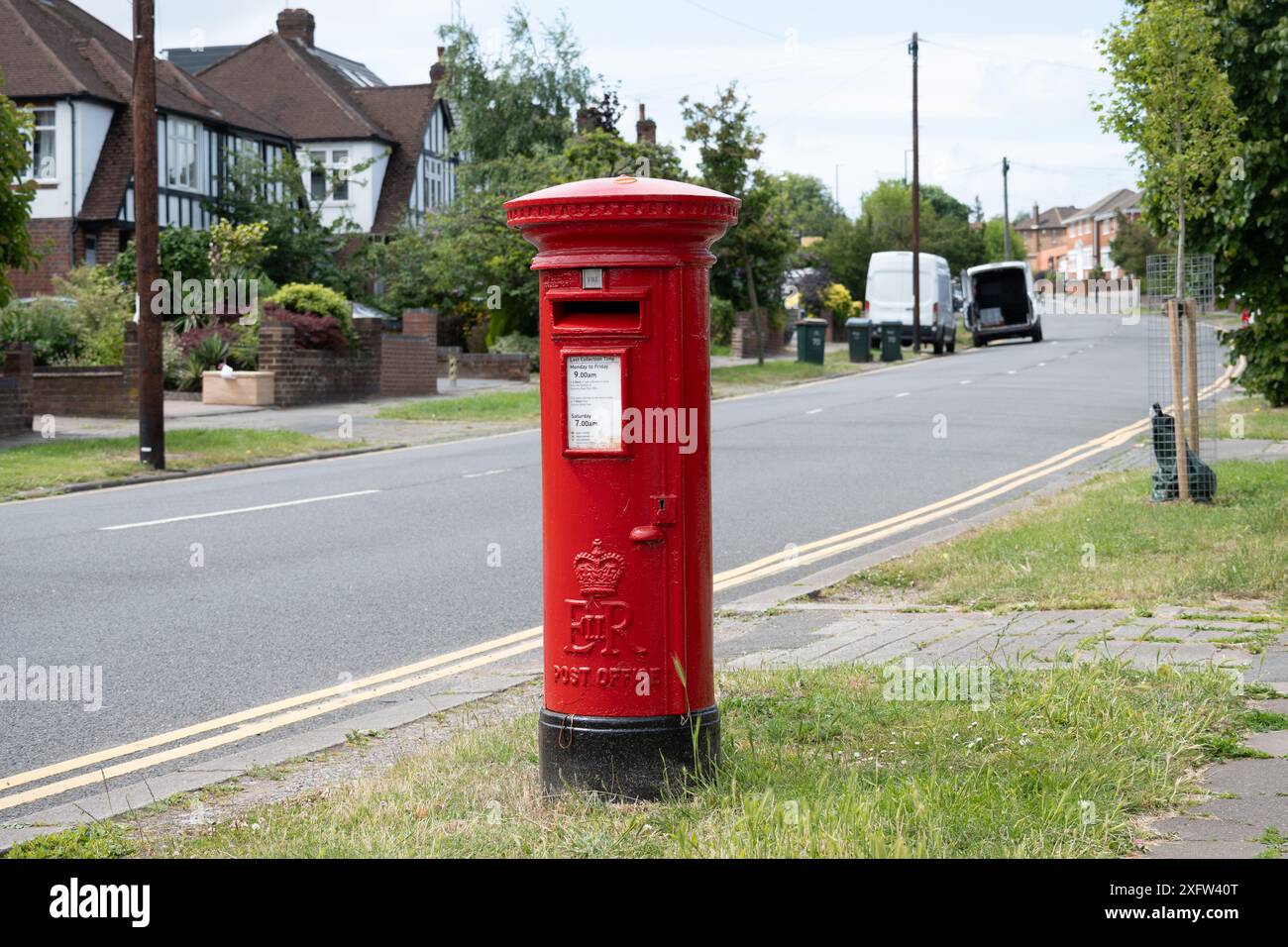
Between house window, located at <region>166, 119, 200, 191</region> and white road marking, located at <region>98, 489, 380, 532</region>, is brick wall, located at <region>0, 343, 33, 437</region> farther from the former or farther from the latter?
house window, located at <region>166, 119, 200, 191</region>

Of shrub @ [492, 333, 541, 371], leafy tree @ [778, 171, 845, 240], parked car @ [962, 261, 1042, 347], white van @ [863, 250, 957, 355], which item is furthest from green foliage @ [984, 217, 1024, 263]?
shrub @ [492, 333, 541, 371]

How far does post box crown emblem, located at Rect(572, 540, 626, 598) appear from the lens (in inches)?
184

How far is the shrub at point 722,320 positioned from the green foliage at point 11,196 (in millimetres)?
27947

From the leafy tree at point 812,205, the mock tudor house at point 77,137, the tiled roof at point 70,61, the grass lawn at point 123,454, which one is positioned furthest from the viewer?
the leafy tree at point 812,205

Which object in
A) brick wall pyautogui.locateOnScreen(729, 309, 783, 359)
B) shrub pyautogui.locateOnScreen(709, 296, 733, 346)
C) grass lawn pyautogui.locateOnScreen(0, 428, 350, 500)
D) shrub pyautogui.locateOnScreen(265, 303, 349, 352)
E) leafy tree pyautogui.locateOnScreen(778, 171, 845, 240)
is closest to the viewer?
grass lawn pyautogui.locateOnScreen(0, 428, 350, 500)

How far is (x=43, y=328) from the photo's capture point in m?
26.1

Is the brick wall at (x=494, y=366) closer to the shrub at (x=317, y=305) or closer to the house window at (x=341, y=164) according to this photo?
the shrub at (x=317, y=305)

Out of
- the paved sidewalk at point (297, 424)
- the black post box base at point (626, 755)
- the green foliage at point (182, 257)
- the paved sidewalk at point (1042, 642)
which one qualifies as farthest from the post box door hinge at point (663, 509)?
the green foliage at point (182, 257)

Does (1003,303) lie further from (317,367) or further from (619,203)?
(619,203)

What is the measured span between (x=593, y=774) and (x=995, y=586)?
444cm

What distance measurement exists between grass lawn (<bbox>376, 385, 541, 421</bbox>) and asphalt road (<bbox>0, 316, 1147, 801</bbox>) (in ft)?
8.80

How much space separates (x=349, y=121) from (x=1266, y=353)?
129ft

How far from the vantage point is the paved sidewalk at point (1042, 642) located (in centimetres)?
512
